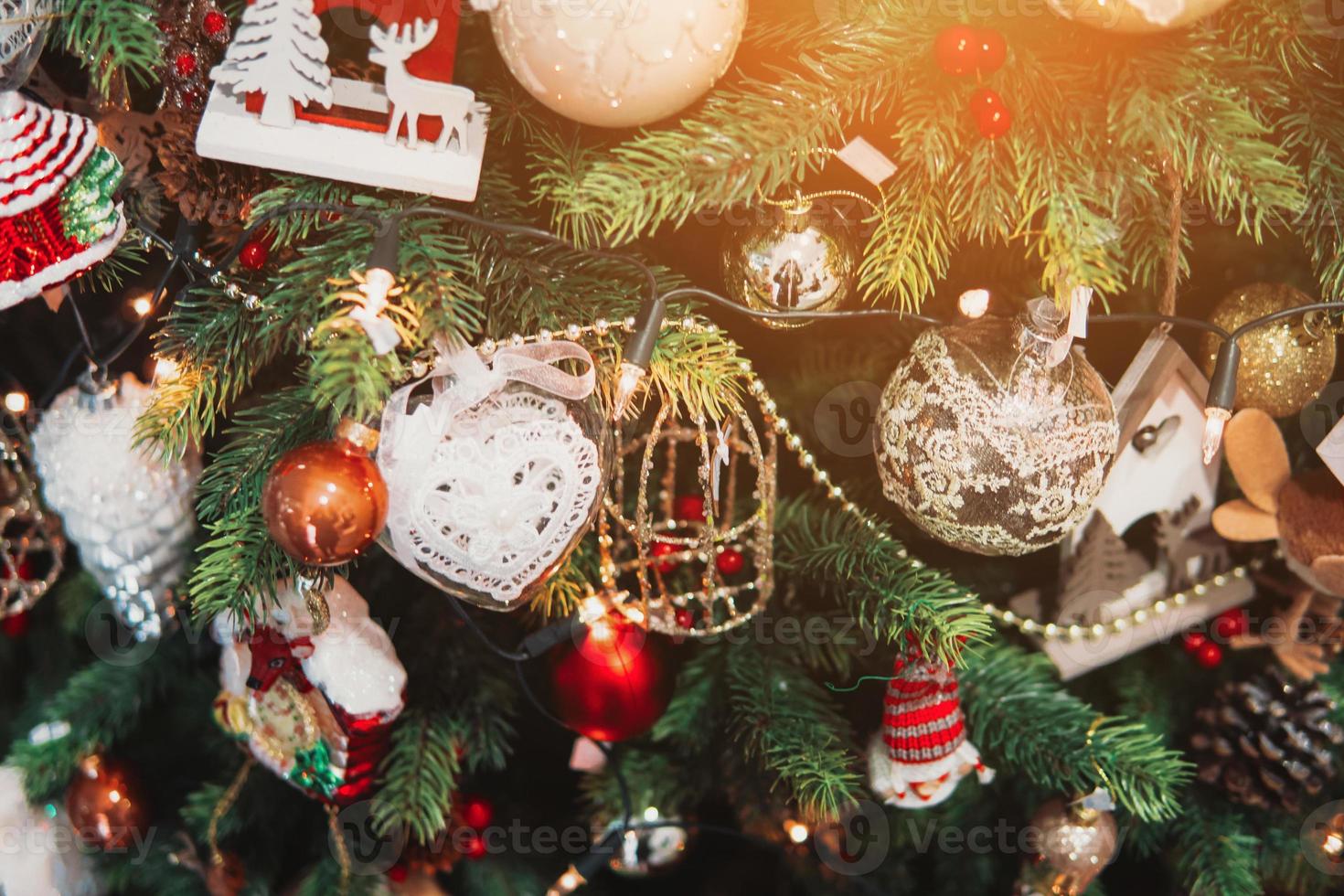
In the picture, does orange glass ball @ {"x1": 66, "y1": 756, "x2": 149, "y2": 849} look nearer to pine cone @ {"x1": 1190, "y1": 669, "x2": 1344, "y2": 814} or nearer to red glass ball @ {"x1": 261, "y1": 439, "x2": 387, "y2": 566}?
red glass ball @ {"x1": 261, "y1": 439, "x2": 387, "y2": 566}

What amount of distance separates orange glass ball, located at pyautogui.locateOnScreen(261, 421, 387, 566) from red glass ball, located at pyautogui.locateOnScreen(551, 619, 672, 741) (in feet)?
0.93

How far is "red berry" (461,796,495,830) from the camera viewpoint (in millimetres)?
1028

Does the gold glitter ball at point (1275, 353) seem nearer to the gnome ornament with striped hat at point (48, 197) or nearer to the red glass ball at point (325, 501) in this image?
the red glass ball at point (325, 501)

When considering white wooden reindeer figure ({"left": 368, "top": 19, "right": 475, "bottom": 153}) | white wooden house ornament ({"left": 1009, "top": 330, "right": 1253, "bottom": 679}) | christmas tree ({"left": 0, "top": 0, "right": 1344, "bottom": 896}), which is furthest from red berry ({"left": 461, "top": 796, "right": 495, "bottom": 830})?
white wooden reindeer figure ({"left": 368, "top": 19, "right": 475, "bottom": 153})

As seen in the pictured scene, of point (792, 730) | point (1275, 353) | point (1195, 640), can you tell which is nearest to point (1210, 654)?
point (1195, 640)

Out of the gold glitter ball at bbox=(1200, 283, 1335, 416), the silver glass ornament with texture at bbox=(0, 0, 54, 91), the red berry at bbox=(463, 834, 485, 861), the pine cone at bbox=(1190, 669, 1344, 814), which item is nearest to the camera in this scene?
the silver glass ornament with texture at bbox=(0, 0, 54, 91)

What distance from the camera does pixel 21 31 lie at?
69 centimetres

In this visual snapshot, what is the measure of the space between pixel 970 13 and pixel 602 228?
29 cm

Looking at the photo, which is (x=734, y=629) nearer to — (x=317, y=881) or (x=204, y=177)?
(x=317, y=881)

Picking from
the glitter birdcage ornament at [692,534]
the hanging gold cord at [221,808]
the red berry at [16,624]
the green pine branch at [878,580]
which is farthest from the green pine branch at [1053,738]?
the red berry at [16,624]

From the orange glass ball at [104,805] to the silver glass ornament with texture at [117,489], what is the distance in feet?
0.79

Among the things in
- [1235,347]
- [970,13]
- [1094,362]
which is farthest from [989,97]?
[1094,362]

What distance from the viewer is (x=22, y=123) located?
710mm

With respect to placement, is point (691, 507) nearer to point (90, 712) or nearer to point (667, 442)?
point (667, 442)
